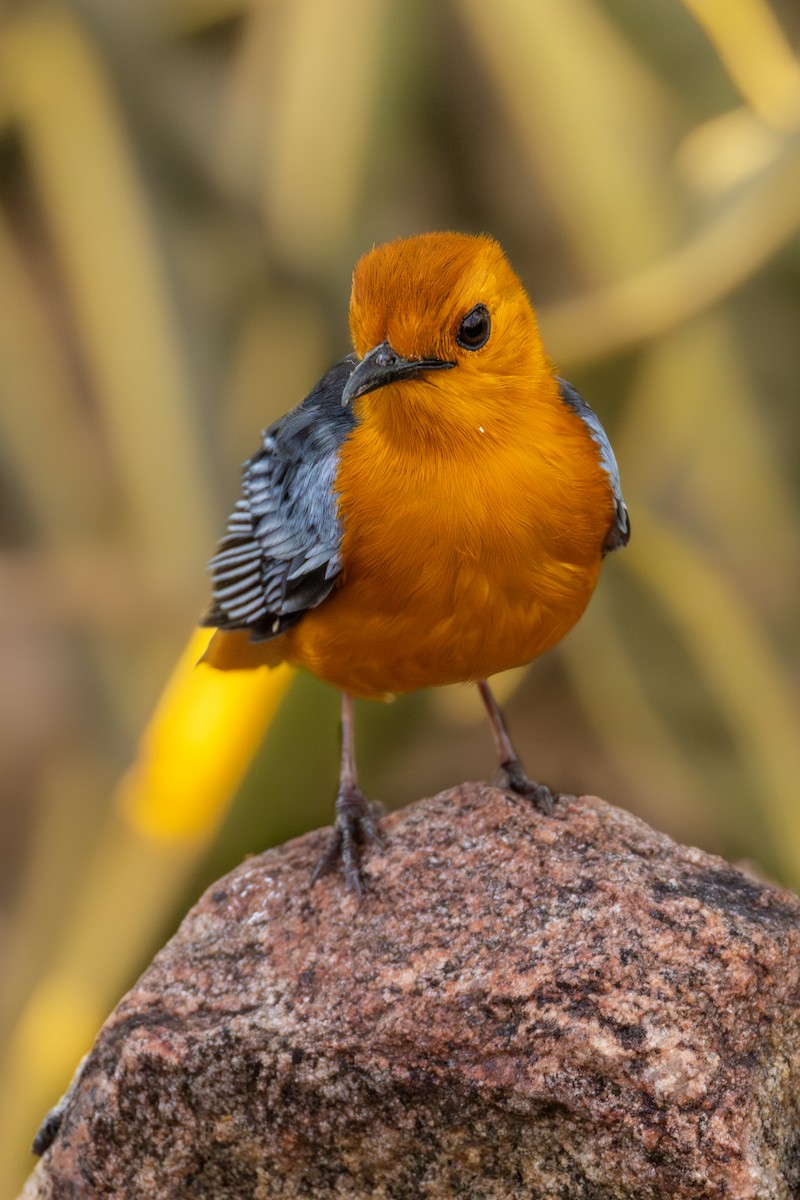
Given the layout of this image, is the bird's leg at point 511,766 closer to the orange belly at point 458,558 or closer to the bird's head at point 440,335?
the orange belly at point 458,558

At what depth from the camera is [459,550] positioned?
10.2ft

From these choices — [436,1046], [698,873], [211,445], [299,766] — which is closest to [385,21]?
[211,445]

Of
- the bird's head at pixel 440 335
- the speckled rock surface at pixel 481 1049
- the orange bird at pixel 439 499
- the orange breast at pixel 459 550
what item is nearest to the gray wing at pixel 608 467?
the orange bird at pixel 439 499

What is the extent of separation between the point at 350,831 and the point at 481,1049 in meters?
0.83

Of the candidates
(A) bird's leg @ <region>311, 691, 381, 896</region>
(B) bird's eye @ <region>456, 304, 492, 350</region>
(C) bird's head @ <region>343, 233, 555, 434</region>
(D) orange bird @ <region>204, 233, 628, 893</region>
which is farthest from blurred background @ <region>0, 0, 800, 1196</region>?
(B) bird's eye @ <region>456, 304, 492, 350</region>

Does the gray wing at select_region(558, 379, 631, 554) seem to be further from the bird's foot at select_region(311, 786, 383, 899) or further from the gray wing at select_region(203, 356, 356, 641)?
the bird's foot at select_region(311, 786, 383, 899)

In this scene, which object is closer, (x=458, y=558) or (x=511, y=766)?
(x=458, y=558)

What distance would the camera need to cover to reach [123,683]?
6586mm

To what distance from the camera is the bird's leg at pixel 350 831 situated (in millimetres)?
3088

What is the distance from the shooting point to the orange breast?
311 centimetres

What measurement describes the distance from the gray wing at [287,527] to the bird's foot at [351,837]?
451mm

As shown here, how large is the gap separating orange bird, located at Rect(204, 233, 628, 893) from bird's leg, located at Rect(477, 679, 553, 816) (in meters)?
0.02

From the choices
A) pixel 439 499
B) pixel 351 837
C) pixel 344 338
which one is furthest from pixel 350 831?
pixel 344 338

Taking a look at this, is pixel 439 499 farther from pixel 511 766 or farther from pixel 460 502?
pixel 511 766
